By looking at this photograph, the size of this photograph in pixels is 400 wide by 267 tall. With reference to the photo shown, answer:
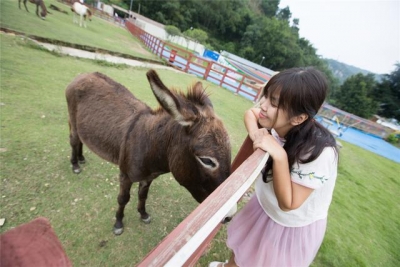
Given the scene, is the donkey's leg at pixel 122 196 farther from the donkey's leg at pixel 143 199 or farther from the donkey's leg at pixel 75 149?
the donkey's leg at pixel 75 149

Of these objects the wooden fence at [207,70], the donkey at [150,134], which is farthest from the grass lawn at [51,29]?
the donkey at [150,134]

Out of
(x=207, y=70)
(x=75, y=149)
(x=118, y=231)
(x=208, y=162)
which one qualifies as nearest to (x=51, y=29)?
(x=207, y=70)

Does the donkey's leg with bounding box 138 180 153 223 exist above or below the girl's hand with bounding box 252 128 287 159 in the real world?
below

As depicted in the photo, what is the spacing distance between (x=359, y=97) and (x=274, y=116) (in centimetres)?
4590

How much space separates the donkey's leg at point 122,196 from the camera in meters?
2.59

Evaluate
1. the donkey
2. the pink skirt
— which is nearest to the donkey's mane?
the donkey

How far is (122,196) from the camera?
264cm

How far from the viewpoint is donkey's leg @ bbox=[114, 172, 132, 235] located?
2586 millimetres

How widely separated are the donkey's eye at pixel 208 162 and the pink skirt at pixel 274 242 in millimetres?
711

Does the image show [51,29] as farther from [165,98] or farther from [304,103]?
[304,103]

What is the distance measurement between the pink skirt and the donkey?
2.03 ft

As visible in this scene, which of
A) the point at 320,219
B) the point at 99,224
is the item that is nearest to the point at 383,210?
the point at 320,219

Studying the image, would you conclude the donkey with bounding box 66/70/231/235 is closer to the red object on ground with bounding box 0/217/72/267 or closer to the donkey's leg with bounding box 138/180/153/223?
the donkey's leg with bounding box 138/180/153/223

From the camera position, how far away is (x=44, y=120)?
4227 mm
